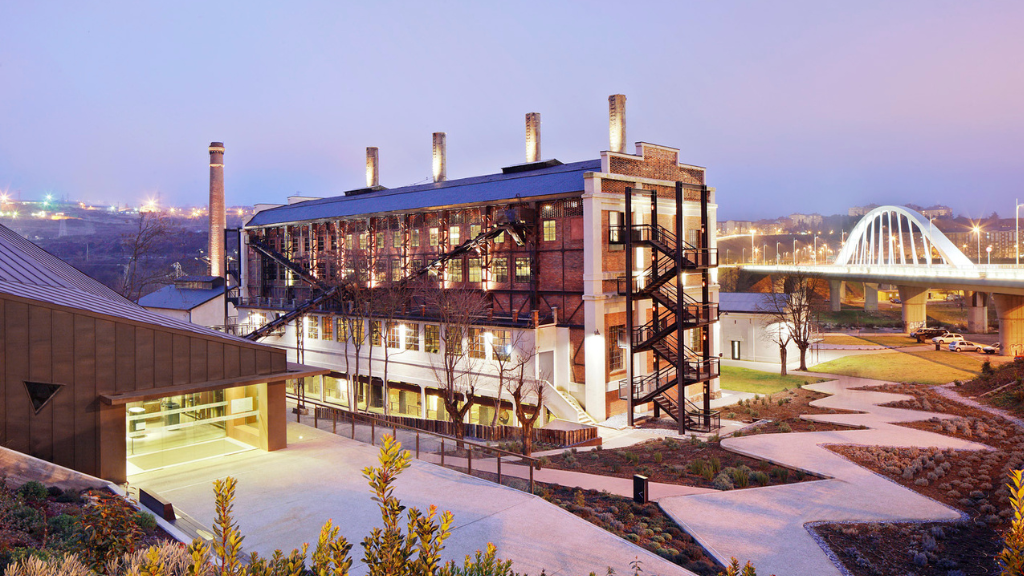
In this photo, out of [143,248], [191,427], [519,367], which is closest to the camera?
[191,427]

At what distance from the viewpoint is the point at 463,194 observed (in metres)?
33.9

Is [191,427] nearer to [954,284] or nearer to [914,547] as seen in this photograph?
[914,547]

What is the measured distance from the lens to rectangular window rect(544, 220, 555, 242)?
97.3ft

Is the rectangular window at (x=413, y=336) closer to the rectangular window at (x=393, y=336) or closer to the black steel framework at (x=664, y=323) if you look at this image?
the rectangular window at (x=393, y=336)

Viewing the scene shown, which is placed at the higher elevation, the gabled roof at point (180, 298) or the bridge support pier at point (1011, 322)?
the gabled roof at point (180, 298)

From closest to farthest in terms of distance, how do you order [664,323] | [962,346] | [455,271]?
1. [664,323]
2. [455,271]
3. [962,346]

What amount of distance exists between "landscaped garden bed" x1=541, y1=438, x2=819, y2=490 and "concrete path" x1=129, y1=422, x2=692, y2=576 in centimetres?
556

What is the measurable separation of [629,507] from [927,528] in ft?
19.9

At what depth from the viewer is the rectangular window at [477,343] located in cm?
3053

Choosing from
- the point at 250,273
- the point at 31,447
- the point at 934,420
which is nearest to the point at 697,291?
the point at 934,420

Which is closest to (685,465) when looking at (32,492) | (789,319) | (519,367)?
(519,367)

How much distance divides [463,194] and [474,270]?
14.0 feet

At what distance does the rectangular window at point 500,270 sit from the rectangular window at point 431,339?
13.3 feet

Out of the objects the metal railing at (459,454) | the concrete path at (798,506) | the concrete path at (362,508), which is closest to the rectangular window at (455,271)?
the metal railing at (459,454)
